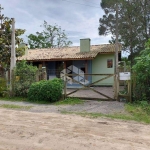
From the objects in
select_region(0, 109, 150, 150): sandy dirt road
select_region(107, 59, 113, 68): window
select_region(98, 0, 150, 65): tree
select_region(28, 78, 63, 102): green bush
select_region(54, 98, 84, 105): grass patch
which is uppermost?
select_region(98, 0, 150, 65): tree

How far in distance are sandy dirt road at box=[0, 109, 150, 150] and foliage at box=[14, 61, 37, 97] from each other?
4676mm

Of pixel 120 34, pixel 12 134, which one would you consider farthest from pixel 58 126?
pixel 120 34

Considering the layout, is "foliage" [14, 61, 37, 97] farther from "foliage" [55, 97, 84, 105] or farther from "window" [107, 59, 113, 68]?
"window" [107, 59, 113, 68]

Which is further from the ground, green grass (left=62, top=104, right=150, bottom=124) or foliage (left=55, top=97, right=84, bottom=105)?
foliage (left=55, top=97, right=84, bottom=105)

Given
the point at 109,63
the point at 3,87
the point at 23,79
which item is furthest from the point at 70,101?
the point at 109,63

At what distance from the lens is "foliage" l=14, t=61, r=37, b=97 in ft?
36.1

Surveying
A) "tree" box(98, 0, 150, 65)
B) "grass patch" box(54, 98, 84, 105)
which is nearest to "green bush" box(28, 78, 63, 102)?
"grass patch" box(54, 98, 84, 105)

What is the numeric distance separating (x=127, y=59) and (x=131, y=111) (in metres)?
24.0

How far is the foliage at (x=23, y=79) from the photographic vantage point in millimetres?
10991

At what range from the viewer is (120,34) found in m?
27.8

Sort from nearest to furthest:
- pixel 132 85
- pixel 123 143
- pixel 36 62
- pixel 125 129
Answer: pixel 123 143
pixel 125 129
pixel 132 85
pixel 36 62

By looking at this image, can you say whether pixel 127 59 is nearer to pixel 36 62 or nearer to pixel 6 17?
pixel 36 62

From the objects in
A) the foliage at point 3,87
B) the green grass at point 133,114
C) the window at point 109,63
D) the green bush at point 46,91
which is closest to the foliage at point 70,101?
the green bush at point 46,91

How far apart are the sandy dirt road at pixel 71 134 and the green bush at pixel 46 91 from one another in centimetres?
322
